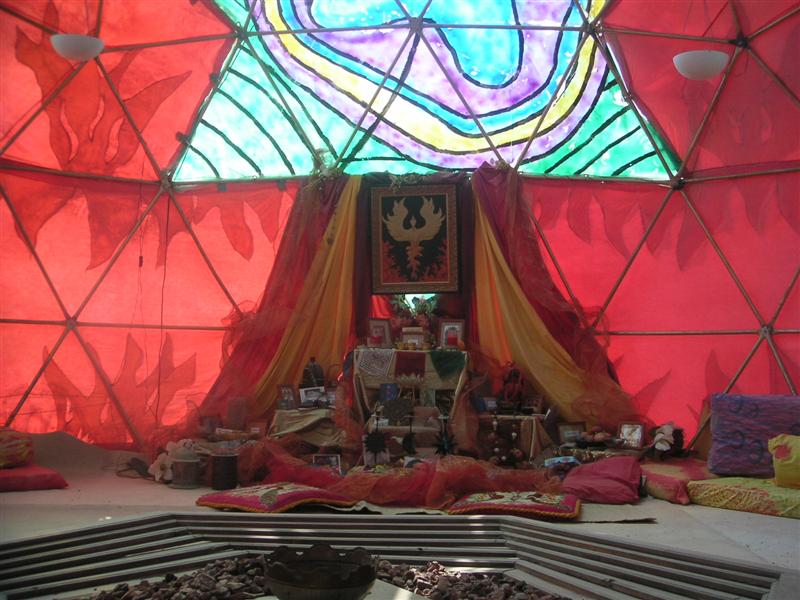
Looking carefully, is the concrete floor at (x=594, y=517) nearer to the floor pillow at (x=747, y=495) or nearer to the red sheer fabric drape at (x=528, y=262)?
the floor pillow at (x=747, y=495)

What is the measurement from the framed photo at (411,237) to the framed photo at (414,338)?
665 millimetres

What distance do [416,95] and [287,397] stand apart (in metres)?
3.64

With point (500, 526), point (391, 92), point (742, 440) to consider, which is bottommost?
point (500, 526)

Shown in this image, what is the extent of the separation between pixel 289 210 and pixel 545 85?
3.15 metres

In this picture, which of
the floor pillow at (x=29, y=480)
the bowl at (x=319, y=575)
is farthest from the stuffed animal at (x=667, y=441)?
the floor pillow at (x=29, y=480)

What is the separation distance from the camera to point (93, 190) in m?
10.3

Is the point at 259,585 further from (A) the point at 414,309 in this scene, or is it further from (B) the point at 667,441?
(A) the point at 414,309

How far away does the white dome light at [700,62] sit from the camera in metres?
7.82

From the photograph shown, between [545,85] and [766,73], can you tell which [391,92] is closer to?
[545,85]

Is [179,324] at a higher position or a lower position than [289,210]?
lower

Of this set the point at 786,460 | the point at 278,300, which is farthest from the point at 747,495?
the point at 278,300

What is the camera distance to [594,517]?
7262 millimetres

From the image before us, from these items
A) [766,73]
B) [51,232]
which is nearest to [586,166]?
[766,73]

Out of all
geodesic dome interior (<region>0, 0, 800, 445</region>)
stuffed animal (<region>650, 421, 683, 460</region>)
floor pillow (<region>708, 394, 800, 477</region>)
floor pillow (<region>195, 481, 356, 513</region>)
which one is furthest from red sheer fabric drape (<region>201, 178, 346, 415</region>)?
floor pillow (<region>708, 394, 800, 477</region>)
